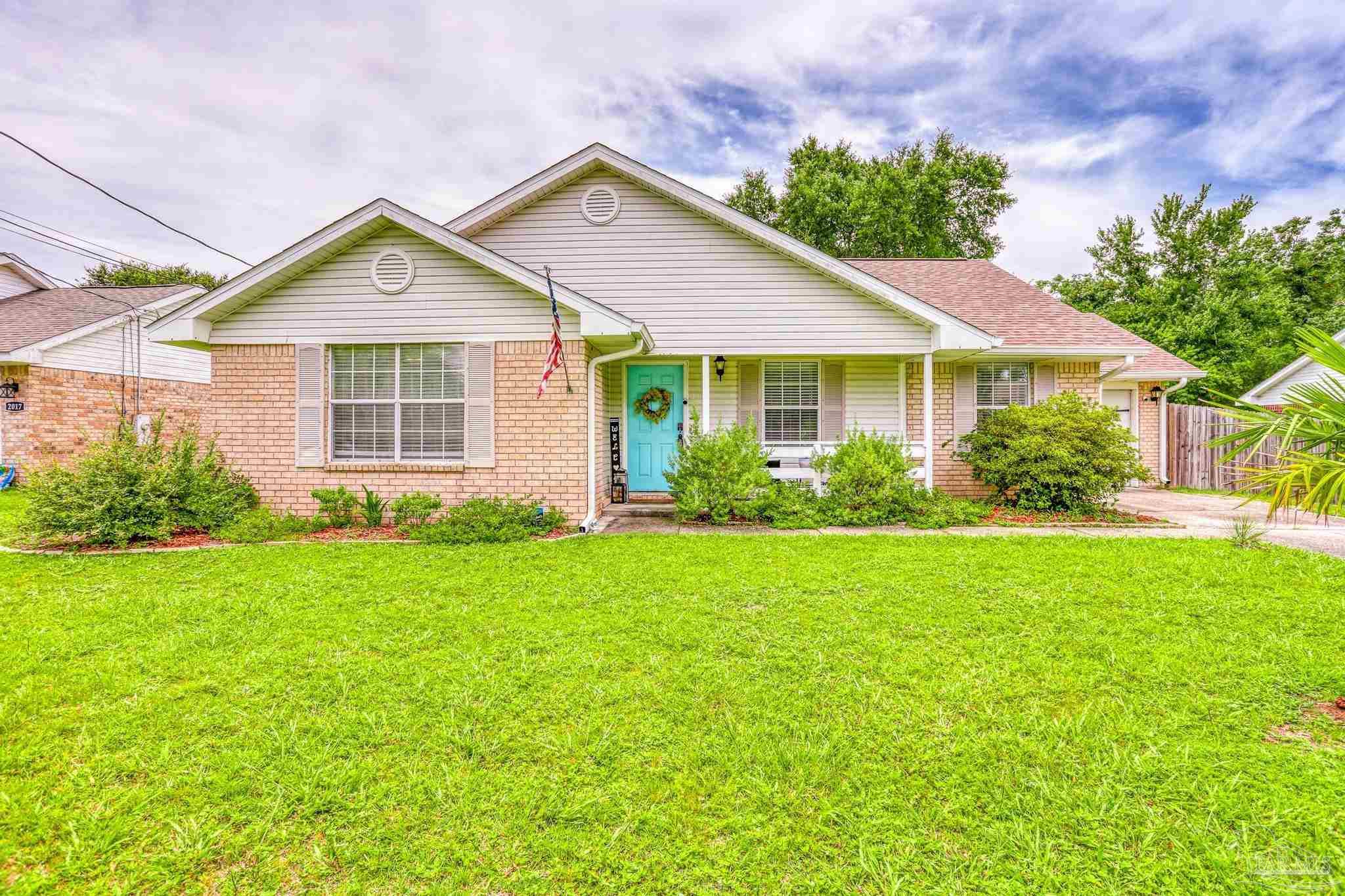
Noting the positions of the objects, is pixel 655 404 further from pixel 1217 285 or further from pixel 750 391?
pixel 1217 285

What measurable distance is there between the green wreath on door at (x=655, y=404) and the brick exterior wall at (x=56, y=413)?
1002 cm

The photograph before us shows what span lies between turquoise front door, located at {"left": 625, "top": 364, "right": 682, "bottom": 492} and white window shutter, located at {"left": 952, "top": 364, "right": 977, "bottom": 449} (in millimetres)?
5199

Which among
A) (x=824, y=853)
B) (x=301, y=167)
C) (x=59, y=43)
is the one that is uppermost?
(x=301, y=167)

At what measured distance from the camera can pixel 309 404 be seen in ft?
26.0

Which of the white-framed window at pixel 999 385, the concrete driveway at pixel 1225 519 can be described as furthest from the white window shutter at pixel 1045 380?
the concrete driveway at pixel 1225 519

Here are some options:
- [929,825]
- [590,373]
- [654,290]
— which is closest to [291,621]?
[929,825]

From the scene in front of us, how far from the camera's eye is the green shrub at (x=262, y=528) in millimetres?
6939

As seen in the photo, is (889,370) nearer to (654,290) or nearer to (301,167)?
(654,290)

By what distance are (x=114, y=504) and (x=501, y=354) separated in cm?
480

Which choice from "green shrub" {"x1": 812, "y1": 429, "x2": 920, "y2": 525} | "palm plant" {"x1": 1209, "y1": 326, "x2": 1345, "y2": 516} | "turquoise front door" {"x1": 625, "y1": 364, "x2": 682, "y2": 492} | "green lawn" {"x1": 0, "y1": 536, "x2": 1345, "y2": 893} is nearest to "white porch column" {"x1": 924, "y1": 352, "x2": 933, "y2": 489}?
"green shrub" {"x1": 812, "y1": 429, "x2": 920, "y2": 525}

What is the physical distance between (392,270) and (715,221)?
Result: 201 inches

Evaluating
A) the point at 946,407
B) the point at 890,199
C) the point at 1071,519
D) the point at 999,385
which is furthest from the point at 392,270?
the point at 890,199

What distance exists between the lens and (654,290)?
9648 millimetres

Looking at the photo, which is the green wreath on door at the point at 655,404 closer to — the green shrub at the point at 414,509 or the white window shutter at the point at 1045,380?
the green shrub at the point at 414,509
